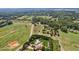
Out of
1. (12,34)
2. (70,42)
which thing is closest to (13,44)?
(12,34)

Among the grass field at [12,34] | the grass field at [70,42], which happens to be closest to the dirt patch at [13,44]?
the grass field at [12,34]

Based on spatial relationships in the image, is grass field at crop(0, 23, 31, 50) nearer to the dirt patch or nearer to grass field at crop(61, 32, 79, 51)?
the dirt patch

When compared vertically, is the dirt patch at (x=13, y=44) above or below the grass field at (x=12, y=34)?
below

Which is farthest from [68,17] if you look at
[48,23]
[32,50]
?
[32,50]

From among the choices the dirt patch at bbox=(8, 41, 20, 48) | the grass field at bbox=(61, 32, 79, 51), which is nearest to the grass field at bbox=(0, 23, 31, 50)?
the dirt patch at bbox=(8, 41, 20, 48)

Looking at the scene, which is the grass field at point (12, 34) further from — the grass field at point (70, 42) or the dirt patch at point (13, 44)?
the grass field at point (70, 42)

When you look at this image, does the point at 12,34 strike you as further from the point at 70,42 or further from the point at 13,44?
the point at 70,42
